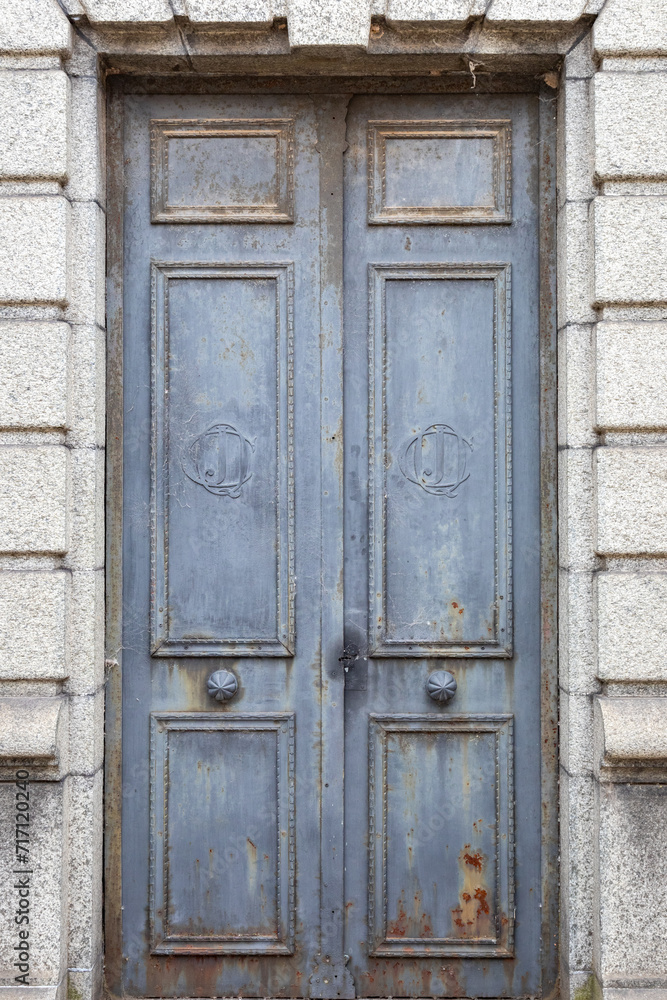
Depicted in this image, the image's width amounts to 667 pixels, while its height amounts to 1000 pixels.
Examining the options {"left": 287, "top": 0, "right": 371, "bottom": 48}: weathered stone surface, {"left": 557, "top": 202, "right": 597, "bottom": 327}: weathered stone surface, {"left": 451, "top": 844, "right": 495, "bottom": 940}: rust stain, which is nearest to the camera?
{"left": 287, "top": 0, "right": 371, "bottom": 48}: weathered stone surface

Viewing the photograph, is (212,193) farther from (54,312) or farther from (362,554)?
(362,554)

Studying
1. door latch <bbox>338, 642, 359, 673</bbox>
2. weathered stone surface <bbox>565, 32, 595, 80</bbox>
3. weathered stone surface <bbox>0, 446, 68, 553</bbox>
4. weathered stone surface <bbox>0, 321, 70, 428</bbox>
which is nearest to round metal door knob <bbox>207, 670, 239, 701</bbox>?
door latch <bbox>338, 642, 359, 673</bbox>

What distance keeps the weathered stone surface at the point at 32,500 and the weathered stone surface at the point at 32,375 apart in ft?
0.42

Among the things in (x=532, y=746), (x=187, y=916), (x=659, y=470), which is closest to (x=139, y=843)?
(x=187, y=916)

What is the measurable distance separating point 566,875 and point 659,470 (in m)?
1.66

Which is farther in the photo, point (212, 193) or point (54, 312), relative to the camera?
point (212, 193)

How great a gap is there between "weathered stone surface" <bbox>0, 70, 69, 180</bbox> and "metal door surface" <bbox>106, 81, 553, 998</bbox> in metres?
0.32

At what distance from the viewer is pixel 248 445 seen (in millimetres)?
3303

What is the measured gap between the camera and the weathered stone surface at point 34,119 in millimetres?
3031

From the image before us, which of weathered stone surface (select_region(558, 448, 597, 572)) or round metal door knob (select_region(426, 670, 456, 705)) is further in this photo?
round metal door knob (select_region(426, 670, 456, 705))

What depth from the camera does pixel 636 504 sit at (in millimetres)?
3020

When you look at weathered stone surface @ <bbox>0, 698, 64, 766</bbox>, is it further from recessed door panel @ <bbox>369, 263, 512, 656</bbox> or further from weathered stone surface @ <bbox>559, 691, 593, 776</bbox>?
weathered stone surface @ <bbox>559, 691, 593, 776</bbox>

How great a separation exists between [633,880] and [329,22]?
3.51 metres

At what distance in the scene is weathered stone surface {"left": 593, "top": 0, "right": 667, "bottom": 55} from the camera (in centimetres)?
300
